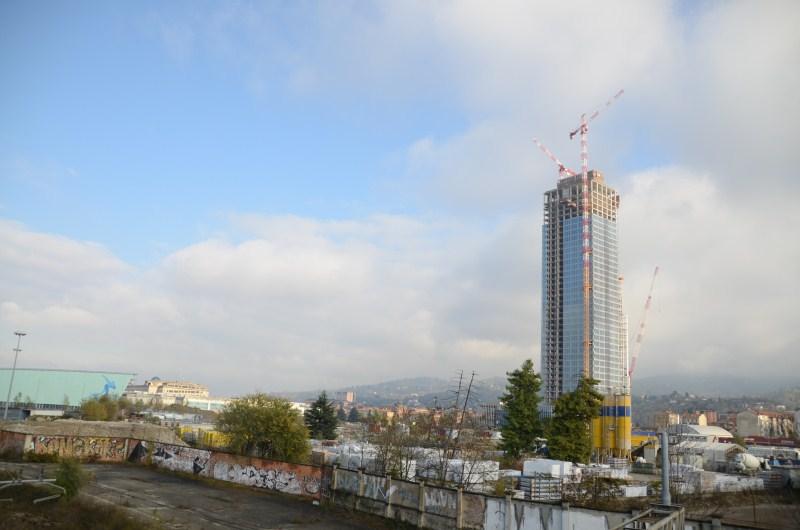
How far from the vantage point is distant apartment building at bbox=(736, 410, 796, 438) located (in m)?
170

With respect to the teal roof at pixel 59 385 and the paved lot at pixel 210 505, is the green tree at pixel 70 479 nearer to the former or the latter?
the paved lot at pixel 210 505

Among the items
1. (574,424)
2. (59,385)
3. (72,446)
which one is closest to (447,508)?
(72,446)

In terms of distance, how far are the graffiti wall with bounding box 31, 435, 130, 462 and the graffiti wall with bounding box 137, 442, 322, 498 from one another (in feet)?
9.70

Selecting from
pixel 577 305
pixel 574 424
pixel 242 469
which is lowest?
pixel 242 469

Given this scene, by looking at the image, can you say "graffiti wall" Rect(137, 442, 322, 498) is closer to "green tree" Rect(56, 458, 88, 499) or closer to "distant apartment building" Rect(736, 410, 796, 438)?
"green tree" Rect(56, 458, 88, 499)

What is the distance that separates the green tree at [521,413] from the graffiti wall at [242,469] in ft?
114

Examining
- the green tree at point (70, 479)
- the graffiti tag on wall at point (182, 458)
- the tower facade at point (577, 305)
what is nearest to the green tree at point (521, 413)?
the graffiti tag on wall at point (182, 458)

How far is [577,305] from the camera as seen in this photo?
607ft

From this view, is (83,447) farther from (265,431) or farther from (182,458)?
(265,431)

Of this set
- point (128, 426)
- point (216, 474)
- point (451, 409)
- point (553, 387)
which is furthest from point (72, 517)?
point (553, 387)

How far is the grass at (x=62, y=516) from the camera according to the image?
55.4ft

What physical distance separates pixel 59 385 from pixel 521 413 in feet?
369

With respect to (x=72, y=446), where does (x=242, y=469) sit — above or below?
above

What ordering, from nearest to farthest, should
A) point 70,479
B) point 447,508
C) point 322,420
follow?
point 447,508 < point 70,479 < point 322,420
